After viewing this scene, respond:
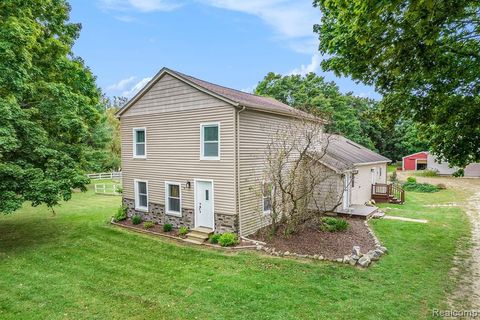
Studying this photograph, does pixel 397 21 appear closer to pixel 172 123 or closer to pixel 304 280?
pixel 304 280

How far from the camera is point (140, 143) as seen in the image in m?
14.8

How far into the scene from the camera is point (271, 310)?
679cm

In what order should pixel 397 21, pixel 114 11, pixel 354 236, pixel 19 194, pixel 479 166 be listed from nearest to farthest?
pixel 397 21 < pixel 19 194 < pixel 354 236 < pixel 114 11 < pixel 479 166

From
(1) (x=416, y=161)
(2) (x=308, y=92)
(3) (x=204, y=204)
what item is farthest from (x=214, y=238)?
(1) (x=416, y=161)

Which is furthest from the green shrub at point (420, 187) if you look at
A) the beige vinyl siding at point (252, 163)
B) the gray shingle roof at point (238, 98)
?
the beige vinyl siding at point (252, 163)

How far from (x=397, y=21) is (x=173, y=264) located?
946 centimetres

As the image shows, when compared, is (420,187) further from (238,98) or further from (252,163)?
(238,98)

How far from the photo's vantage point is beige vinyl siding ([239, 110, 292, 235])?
11766 mm

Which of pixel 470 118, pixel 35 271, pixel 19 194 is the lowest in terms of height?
pixel 35 271

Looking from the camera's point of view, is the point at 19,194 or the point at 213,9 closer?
the point at 19,194

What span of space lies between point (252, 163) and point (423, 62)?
6.86 metres

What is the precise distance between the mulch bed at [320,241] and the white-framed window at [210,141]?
3800 mm

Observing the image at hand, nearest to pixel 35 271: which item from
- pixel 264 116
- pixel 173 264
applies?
pixel 173 264

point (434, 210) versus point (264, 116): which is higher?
point (264, 116)
